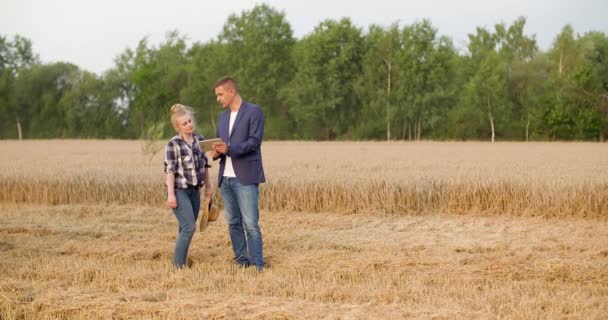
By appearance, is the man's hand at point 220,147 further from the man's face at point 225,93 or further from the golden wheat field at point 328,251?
the golden wheat field at point 328,251

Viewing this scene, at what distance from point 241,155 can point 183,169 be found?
67 cm

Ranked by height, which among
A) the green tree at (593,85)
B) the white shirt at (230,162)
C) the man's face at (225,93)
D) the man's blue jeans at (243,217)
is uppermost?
the green tree at (593,85)

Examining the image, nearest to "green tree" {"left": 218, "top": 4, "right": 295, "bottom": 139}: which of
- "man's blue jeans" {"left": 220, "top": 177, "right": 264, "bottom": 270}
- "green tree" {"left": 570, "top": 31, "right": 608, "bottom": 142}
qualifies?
"green tree" {"left": 570, "top": 31, "right": 608, "bottom": 142}

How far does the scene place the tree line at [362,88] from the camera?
53875 millimetres

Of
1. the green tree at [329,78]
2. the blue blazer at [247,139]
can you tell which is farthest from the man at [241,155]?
the green tree at [329,78]

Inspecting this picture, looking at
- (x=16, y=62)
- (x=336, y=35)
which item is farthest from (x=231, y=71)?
(x=16, y=62)

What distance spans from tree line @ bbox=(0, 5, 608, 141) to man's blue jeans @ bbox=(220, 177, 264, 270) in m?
42.2

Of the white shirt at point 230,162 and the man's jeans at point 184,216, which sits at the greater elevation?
the white shirt at point 230,162

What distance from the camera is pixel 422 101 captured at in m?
53.2

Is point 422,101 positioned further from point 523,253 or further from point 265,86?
point 523,253

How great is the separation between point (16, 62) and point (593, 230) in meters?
85.9

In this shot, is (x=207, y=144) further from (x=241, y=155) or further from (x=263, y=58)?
(x=263, y=58)

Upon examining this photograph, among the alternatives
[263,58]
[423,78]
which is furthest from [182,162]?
[263,58]

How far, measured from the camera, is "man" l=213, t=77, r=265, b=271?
23.4 ft
